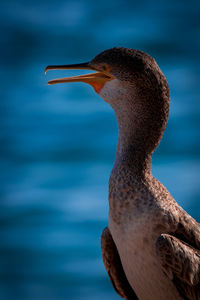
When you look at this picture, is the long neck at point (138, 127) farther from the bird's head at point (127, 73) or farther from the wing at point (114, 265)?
the wing at point (114, 265)

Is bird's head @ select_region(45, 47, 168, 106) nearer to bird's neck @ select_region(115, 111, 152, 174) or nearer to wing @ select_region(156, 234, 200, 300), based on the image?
bird's neck @ select_region(115, 111, 152, 174)

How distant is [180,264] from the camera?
1479mm

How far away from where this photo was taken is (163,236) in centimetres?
149

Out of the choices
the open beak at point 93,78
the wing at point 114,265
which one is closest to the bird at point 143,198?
the open beak at point 93,78

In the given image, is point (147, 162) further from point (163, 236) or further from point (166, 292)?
point (166, 292)

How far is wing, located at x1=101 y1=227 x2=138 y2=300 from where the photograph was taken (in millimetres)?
1737

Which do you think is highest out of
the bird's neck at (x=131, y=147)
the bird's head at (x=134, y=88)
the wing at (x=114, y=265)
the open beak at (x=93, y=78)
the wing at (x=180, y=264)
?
the open beak at (x=93, y=78)

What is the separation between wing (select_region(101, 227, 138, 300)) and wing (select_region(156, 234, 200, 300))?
0.30m

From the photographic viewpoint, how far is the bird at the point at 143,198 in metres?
1.50

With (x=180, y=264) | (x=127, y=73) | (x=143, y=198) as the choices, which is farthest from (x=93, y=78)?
(x=180, y=264)

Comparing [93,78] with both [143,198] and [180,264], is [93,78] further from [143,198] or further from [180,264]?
[180,264]

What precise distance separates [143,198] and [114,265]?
1.20 ft

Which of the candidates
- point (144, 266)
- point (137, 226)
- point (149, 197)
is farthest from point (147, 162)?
point (144, 266)

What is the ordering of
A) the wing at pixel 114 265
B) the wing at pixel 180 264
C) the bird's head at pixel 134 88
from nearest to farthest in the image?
→ the wing at pixel 180 264
the bird's head at pixel 134 88
the wing at pixel 114 265
